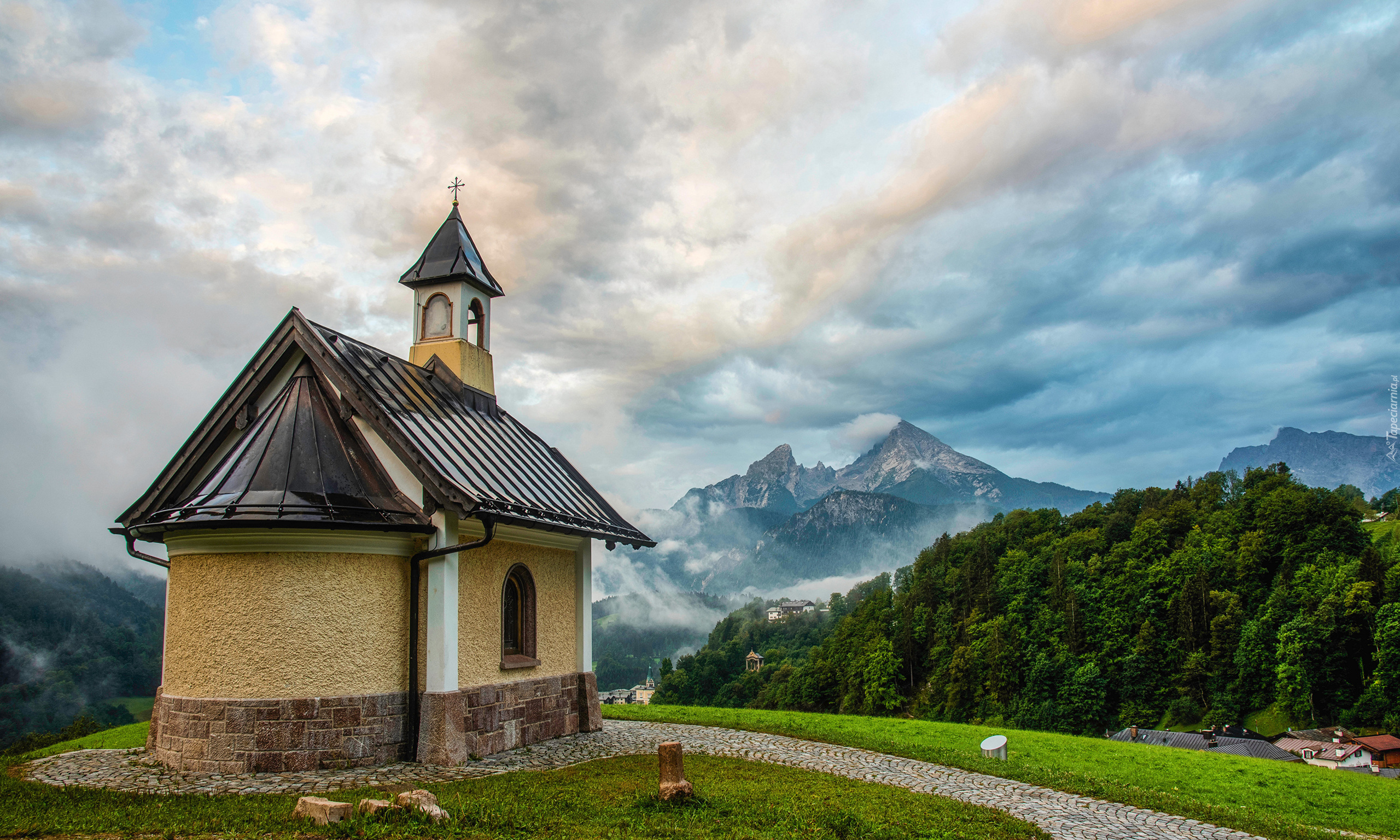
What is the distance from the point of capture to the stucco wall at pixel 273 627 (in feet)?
34.6

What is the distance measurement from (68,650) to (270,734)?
64948 millimetres

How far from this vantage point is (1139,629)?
71750 mm

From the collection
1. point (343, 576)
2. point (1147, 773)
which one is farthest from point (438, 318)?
point (1147, 773)

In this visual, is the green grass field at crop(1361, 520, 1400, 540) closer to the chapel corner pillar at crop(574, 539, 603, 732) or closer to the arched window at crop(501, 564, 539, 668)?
the chapel corner pillar at crop(574, 539, 603, 732)

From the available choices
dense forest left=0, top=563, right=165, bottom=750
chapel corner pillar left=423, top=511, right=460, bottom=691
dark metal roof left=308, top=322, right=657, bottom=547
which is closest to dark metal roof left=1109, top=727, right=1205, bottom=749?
dark metal roof left=308, top=322, right=657, bottom=547

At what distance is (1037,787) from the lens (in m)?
11.1

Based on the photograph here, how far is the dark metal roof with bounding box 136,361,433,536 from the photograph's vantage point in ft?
34.1

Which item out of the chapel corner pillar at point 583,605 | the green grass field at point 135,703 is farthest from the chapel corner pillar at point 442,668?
the green grass field at point 135,703

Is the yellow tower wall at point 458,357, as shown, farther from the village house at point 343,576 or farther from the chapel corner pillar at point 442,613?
the chapel corner pillar at point 442,613

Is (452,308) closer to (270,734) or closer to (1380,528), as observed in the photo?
(270,734)

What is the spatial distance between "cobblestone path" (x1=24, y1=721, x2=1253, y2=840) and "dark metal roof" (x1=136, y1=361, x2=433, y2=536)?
10.4 feet

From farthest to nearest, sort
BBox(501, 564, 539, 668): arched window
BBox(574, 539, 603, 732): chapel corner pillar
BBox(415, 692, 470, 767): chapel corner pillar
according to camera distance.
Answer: BBox(574, 539, 603, 732): chapel corner pillar
BBox(501, 564, 539, 668): arched window
BBox(415, 692, 470, 767): chapel corner pillar

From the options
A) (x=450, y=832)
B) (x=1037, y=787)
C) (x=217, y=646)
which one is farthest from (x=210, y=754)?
(x=1037, y=787)

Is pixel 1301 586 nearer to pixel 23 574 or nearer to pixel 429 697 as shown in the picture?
pixel 429 697
